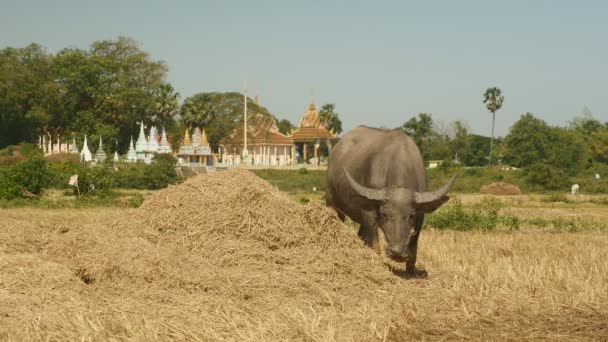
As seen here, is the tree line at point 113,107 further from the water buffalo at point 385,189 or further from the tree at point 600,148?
the water buffalo at point 385,189

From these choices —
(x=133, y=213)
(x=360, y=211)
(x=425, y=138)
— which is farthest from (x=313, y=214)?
(x=425, y=138)

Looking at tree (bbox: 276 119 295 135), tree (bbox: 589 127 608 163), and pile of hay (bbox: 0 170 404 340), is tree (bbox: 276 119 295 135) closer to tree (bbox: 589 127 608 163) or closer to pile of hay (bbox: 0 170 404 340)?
tree (bbox: 589 127 608 163)

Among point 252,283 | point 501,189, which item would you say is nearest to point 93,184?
point 252,283

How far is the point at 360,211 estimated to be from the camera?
753cm

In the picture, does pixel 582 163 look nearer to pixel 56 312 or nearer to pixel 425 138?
pixel 425 138

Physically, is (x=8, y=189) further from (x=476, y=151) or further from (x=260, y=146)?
(x=476, y=151)

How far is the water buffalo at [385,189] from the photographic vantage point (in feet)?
22.7

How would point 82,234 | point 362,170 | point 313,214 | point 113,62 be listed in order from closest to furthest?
1. point 82,234
2. point 313,214
3. point 362,170
4. point 113,62

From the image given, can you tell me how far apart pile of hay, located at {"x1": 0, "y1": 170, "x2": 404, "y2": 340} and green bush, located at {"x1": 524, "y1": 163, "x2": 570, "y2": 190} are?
31.5m

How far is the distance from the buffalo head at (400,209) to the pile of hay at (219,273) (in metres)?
0.27

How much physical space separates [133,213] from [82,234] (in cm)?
84

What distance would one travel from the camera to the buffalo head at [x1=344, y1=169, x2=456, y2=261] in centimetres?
685

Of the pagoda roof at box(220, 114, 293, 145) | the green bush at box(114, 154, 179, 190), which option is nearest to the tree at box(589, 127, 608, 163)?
the pagoda roof at box(220, 114, 293, 145)

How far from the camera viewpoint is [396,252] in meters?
6.77
